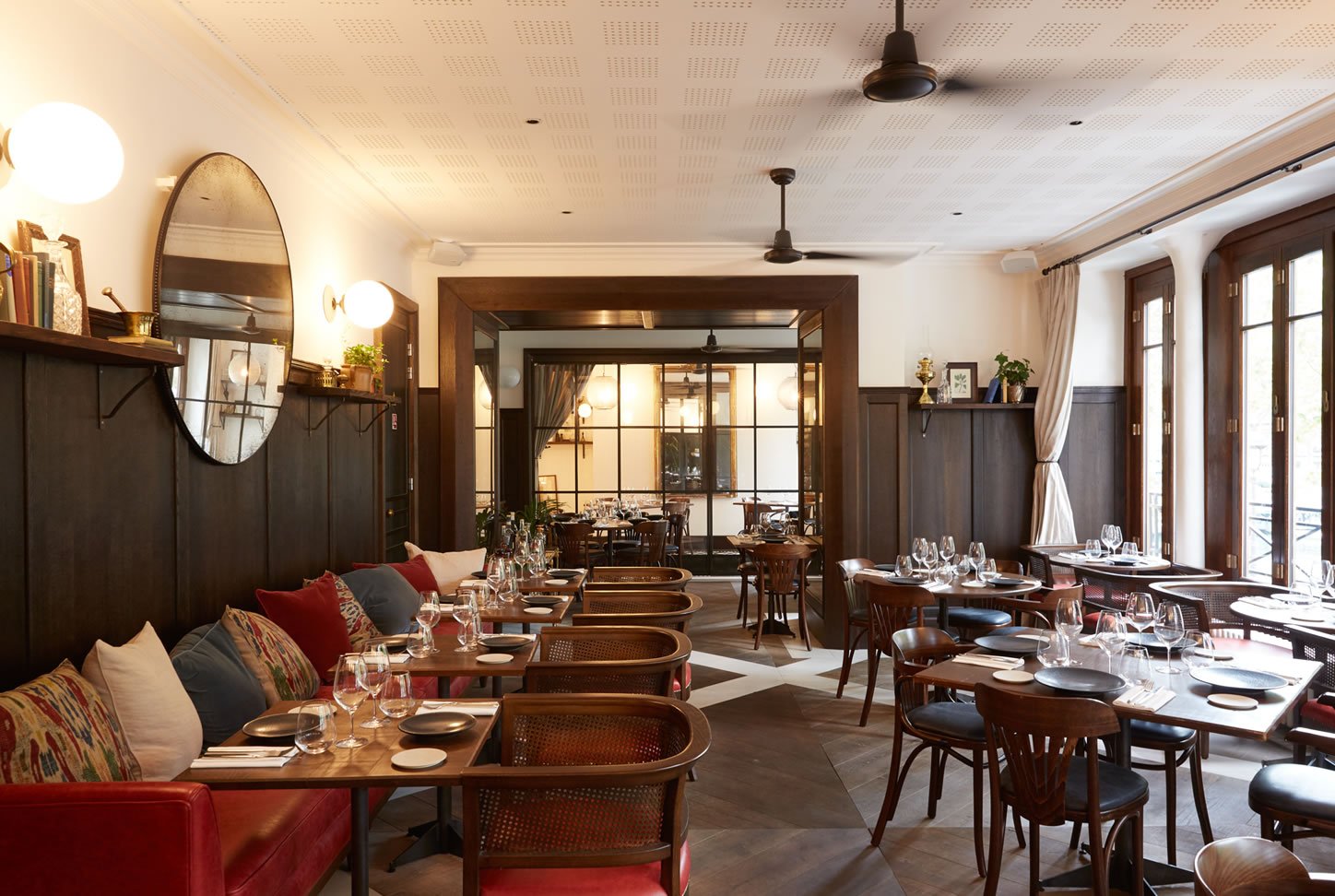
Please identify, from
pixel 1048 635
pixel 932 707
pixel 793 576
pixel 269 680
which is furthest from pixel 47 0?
pixel 793 576

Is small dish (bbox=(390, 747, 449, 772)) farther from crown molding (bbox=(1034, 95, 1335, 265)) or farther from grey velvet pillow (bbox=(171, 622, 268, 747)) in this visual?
crown molding (bbox=(1034, 95, 1335, 265))

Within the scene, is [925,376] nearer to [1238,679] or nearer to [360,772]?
[1238,679]

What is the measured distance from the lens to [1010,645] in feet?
12.0

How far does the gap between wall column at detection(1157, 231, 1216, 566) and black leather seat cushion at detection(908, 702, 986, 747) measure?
3.91 meters

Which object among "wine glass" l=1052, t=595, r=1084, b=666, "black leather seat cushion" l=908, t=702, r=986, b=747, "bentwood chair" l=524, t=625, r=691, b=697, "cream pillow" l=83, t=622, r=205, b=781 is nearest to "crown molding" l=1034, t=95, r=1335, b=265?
"wine glass" l=1052, t=595, r=1084, b=666

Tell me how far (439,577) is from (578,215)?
2839mm

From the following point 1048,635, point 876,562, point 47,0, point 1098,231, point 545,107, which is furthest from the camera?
point 876,562

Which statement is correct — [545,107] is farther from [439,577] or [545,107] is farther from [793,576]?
[793,576]

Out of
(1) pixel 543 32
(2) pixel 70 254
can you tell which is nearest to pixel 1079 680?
(1) pixel 543 32

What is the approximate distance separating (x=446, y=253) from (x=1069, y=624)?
18.1ft

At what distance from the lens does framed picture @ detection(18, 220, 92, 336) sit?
2.83m

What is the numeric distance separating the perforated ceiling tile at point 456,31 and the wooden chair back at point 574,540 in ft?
19.7

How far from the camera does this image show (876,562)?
304 inches

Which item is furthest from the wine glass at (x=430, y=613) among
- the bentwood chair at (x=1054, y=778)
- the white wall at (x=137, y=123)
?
the bentwood chair at (x=1054, y=778)
